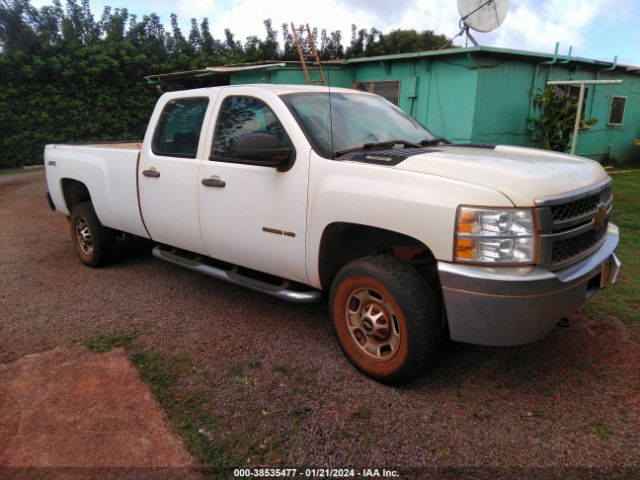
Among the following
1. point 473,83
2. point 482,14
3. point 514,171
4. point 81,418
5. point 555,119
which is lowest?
point 81,418

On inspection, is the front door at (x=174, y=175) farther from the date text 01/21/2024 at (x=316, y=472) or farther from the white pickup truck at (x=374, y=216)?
the date text 01/21/2024 at (x=316, y=472)

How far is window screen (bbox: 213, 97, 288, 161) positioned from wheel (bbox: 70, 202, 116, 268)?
2.18 meters

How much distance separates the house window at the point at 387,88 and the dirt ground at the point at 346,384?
359 inches

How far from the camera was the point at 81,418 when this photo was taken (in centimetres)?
279

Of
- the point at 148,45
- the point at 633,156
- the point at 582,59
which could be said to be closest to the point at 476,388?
the point at 582,59

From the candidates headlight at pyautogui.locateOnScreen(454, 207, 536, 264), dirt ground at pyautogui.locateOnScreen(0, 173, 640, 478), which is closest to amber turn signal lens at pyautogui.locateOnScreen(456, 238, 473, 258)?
headlight at pyautogui.locateOnScreen(454, 207, 536, 264)

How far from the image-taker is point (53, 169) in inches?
229

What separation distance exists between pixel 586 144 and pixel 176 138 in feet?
43.1

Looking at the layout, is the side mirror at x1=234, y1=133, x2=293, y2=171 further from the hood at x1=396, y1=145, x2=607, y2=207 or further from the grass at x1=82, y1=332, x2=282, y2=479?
the grass at x1=82, y1=332, x2=282, y2=479

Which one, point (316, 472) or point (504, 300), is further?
point (504, 300)

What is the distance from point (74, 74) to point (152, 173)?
1271 cm

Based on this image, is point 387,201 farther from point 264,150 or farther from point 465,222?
point 264,150

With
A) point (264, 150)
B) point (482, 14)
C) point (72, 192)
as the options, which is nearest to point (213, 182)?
point (264, 150)

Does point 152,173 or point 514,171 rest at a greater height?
point 514,171
